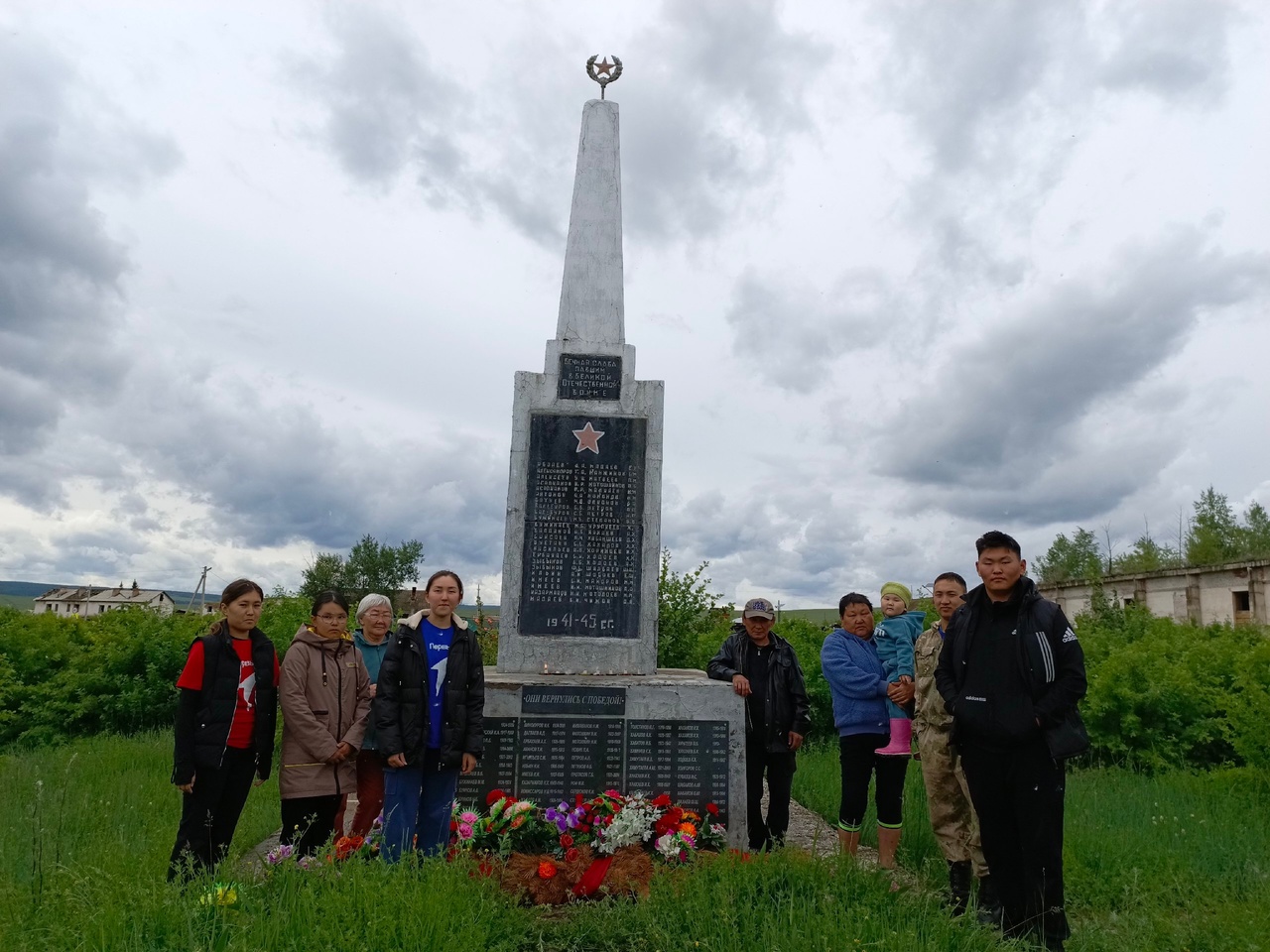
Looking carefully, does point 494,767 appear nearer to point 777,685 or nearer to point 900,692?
point 777,685

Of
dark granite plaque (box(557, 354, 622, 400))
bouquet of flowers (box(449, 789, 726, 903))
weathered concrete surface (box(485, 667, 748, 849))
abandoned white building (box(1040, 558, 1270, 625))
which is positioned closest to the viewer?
bouquet of flowers (box(449, 789, 726, 903))

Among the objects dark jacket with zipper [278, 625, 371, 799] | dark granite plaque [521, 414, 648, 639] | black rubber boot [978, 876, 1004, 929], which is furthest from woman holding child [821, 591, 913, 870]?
dark jacket with zipper [278, 625, 371, 799]

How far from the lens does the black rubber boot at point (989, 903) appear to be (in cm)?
360

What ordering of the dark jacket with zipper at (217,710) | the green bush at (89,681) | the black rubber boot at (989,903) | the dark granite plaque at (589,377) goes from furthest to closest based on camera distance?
the green bush at (89,681), the dark granite plaque at (589,377), the dark jacket with zipper at (217,710), the black rubber boot at (989,903)

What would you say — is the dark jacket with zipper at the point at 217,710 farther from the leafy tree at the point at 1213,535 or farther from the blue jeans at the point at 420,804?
the leafy tree at the point at 1213,535

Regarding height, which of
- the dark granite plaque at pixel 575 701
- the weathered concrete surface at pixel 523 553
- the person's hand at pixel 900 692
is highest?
the weathered concrete surface at pixel 523 553

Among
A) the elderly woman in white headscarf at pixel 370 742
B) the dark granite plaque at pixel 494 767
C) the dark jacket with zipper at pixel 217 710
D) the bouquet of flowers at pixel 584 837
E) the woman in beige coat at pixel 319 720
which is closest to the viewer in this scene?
the dark jacket with zipper at pixel 217 710

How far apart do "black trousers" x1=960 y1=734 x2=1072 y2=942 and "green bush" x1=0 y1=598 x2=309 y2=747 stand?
8657 mm

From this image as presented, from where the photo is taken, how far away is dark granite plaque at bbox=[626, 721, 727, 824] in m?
4.99

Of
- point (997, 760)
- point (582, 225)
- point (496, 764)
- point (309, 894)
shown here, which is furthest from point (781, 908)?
point (582, 225)

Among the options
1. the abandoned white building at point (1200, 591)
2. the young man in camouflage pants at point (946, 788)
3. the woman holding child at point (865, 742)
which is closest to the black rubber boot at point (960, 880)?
the young man in camouflage pants at point (946, 788)

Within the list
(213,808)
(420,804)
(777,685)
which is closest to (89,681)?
(213,808)

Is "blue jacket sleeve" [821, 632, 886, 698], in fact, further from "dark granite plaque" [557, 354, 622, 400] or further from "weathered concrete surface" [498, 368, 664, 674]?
"dark granite plaque" [557, 354, 622, 400]

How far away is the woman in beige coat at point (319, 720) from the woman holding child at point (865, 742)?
8.69 ft
